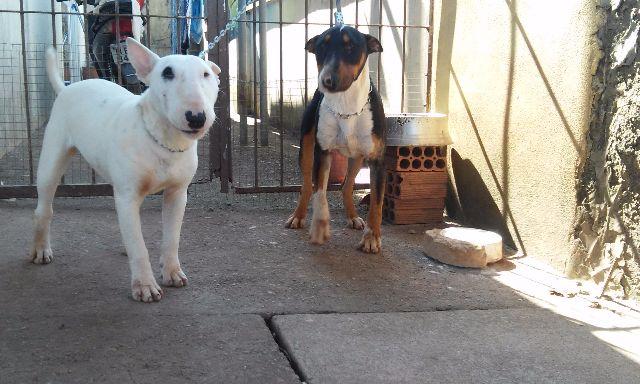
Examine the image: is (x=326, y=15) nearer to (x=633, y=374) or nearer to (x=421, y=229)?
(x=421, y=229)

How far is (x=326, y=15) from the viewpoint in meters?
9.22

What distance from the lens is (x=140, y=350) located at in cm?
245

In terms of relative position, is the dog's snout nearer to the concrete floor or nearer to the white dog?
the white dog

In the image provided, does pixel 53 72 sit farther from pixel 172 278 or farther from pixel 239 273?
pixel 239 273

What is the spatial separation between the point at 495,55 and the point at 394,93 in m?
2.46

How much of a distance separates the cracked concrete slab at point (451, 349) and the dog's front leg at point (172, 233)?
710 millimetres

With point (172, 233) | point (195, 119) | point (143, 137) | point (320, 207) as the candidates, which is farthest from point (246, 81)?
point (195, 119)

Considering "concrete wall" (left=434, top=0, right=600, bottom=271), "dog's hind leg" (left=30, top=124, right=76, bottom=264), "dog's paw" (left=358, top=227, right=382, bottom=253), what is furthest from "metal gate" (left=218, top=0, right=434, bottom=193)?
"dog's hind leg" (left=30, top=124, right=76, bottom=264)

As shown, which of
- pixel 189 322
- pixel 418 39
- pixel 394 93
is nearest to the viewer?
pixel 189 322

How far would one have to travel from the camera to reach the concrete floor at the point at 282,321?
2361mm

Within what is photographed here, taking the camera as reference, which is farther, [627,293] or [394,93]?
[394,93]

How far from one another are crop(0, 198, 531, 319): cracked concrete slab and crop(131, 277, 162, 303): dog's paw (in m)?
0.04

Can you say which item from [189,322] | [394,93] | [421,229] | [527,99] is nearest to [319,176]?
[421,229]

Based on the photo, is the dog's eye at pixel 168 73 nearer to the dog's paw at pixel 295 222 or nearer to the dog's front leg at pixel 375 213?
the dog's front leg at pixel 375 213
